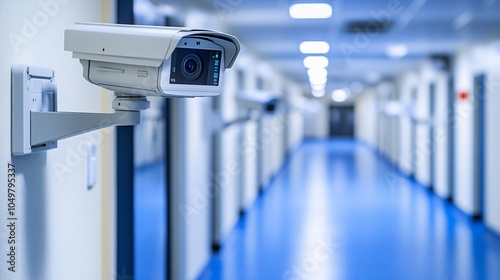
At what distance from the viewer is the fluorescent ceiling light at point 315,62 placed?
1026 centimetres

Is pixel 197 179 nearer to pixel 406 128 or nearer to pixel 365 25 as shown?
pixel 365 25

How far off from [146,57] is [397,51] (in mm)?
7957

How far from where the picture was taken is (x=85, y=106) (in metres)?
2.40

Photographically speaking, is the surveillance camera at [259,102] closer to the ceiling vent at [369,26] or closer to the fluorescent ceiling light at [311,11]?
the fluorescent ceiling light at [311,11]

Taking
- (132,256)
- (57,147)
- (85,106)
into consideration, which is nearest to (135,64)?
(57,147)

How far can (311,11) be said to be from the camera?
547 cm

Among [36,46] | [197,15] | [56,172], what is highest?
[197,15]

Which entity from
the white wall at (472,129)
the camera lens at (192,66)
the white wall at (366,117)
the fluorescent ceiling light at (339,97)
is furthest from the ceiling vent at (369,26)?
the fluorescent ceiling light at (339,97)

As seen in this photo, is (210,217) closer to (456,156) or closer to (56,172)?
(56,172)

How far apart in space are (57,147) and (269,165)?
33.3 ft

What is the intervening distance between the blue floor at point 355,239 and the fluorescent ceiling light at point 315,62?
2.30 metres

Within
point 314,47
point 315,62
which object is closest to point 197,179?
point 314,47

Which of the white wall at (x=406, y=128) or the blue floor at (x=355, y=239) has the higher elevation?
the white wall at (x=406, y=128)

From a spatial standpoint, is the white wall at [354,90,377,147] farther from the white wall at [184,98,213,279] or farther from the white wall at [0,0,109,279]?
the white wall at [0,0,109,279]
